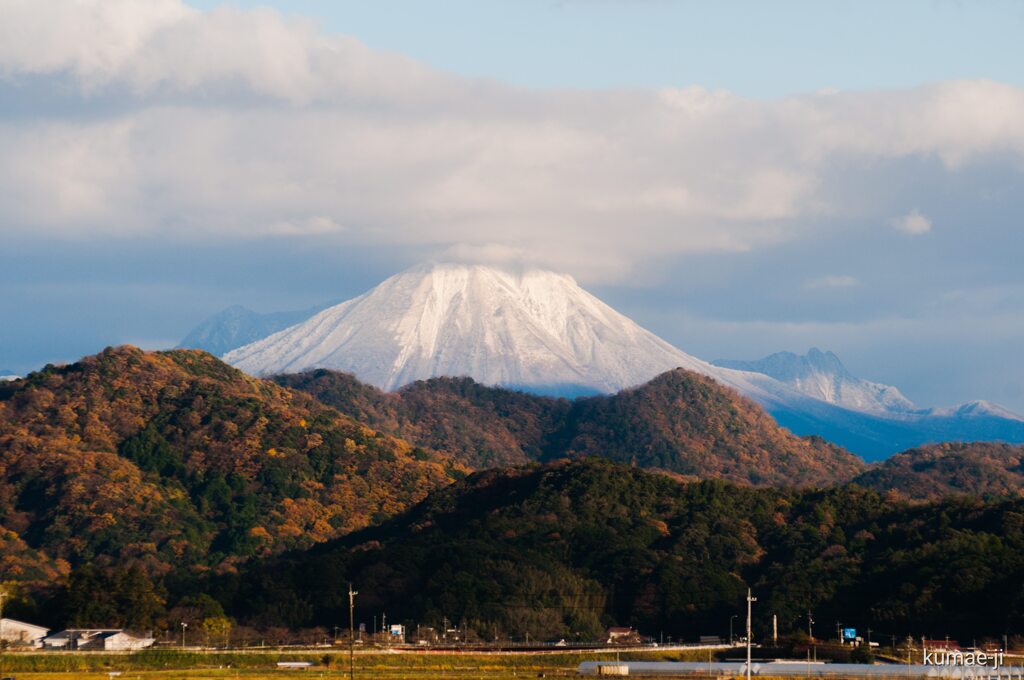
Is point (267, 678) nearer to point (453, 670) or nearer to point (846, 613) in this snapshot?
point (453, 670)

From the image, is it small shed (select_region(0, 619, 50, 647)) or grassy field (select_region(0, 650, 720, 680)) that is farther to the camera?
small shed (select_region(0, 619, 50, 647))

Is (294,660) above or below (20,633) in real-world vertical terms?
below

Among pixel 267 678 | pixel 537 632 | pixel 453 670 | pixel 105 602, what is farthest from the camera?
pixel 537 632

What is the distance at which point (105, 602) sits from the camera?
572 ft

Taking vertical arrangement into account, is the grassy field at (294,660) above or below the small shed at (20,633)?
below

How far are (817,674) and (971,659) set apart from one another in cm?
1270

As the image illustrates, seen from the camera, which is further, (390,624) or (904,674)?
(390,624)

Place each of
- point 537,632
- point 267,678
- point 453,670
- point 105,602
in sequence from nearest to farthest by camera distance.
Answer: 1. point 267,678
2. point 453,670
3. point 105,602
4. point 537,632

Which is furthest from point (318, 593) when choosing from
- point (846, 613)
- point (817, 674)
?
point (817, 674)

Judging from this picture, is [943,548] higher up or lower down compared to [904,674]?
higher up

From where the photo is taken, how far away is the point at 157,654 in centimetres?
15375

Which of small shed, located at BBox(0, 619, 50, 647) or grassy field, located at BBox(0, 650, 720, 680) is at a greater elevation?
small shed, located at BBox(0, 619, 50, 647)

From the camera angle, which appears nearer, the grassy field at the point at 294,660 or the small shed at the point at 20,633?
the grassy field at the point at 294,660

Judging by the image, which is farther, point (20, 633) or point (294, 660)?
point (20, 633)
